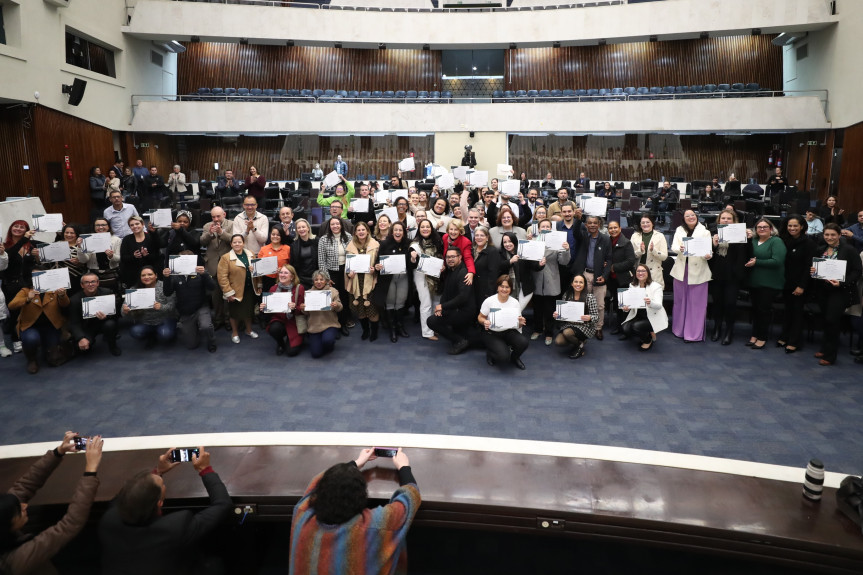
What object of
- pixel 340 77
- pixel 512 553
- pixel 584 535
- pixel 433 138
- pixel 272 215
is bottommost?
pixel 512 553

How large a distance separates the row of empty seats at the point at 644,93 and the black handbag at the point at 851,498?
59.6 feet

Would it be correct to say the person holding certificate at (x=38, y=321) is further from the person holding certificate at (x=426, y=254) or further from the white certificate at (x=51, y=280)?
the person holding certificate at (x=426, y=254)

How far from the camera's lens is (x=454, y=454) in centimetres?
393

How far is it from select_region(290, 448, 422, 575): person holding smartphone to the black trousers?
404cm

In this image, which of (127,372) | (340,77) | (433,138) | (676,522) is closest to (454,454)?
(676,522)

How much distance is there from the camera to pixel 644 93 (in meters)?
20.2

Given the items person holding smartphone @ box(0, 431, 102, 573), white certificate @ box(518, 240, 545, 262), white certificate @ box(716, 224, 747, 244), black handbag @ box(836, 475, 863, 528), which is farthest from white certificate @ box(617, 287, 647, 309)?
person holding smartphone @ box(0, 431, 102, 573)

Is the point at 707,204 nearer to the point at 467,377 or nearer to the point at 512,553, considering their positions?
the point at 467,377

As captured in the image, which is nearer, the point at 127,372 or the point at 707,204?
the point at 127,372

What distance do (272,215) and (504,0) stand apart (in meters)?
14.3

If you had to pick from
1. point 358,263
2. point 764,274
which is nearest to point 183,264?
point 358,263

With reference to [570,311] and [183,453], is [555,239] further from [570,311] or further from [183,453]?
[183,453]

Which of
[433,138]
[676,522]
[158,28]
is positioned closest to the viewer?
[676,522]

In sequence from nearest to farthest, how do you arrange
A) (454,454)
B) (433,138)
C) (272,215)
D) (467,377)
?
1. (454,454)
2. (467,377)
3. (272,215)
4. (433,138)
